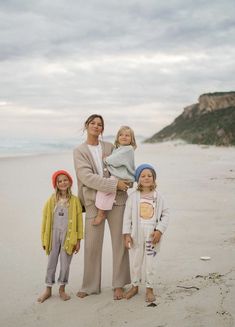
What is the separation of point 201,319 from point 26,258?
2803mm

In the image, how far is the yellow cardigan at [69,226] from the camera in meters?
4.01

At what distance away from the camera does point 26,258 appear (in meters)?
5.38

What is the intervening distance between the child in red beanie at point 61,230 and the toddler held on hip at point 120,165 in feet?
0.75

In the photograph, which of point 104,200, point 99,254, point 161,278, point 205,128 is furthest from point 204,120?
point 104,200

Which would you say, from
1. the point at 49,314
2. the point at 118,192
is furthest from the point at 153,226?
the point at 49,314

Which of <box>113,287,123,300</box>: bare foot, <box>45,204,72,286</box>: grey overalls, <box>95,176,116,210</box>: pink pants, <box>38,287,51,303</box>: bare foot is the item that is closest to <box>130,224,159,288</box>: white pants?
<box>113,287,123,300</box>: bare foot

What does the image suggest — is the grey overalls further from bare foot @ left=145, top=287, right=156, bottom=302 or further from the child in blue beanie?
bare foot @ left=145, top=287, right=156, bottom=302

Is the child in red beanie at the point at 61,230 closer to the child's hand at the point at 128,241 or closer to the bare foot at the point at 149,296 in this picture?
the child's hand at the point at 128,241

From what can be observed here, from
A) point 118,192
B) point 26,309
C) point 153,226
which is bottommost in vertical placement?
point 26,309

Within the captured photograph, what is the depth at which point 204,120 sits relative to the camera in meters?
65.2

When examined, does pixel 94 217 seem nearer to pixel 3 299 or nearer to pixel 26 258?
pixel 3 299

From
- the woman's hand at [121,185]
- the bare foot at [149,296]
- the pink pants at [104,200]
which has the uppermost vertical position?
the woman's hand at [121,185]

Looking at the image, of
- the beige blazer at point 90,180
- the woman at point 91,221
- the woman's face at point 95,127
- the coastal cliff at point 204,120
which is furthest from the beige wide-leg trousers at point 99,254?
the coastal cliff at point 204,120

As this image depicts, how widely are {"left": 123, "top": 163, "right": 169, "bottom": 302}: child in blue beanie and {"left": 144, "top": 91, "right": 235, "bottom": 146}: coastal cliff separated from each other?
42278 mm
